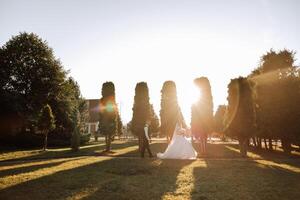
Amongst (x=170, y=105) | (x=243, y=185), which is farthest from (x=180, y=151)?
(x=170, y=105)

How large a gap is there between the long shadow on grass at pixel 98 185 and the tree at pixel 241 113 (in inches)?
522

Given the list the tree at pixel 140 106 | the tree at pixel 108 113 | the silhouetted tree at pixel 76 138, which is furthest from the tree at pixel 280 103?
the silhouetted tree at pixel 76 138

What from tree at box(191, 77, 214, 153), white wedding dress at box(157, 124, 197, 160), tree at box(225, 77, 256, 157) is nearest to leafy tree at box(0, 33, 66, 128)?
tree at box(191, 77, 214, 153)

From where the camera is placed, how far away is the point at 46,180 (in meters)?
13.1

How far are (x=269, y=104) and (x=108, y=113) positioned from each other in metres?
20.3

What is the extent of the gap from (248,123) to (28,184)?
68.5 feet

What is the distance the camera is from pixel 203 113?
3412 cm

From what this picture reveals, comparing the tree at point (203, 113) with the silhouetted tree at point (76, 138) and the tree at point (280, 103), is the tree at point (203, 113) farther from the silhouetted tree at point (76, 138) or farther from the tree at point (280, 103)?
the silhouetted tree at point (76, 138)

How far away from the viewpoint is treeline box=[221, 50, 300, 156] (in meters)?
27.0

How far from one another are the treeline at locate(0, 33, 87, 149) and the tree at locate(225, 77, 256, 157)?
78.3ft

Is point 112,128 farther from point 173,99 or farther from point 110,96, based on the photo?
point 173,99

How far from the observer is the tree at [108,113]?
111ft

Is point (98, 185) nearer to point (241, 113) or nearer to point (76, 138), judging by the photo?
point (241, 113)

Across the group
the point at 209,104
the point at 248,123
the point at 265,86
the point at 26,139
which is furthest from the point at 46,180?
the point at 26,139
